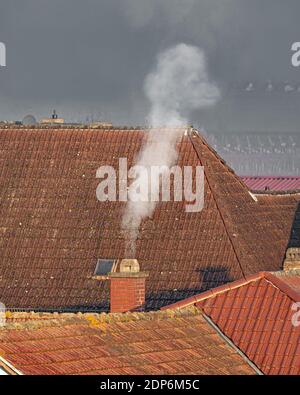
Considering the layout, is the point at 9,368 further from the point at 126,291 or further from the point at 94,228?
the point at 94,228

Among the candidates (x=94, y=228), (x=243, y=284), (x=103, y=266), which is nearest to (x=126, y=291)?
(x=243, y=284)

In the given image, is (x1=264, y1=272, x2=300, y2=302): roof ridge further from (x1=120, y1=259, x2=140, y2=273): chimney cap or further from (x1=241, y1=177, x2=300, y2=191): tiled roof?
(x1=241, y1=177, x2=300, y2=191): tiled roof

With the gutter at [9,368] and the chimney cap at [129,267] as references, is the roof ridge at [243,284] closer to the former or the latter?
the chimney cap at [129,267]

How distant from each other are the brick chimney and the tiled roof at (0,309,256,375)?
6.52 meters

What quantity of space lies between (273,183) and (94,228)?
2999cm

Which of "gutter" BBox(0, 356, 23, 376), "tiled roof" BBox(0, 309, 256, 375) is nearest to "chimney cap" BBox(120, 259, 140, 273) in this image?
"tiled roof" BBox(0, 309, 256, 375)

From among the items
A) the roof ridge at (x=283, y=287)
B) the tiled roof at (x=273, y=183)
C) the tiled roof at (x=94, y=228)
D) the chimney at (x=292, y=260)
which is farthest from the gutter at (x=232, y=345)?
the tiled roof at (x=273, y=183)

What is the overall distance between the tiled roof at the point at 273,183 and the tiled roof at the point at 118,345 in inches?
2011

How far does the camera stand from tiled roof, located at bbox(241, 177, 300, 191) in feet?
290

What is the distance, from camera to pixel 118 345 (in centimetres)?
3341
